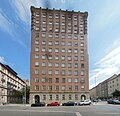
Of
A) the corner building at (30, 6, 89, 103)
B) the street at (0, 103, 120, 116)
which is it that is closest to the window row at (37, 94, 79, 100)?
the corner building at (30, 6, 89, 103)

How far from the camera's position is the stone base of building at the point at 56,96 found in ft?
310

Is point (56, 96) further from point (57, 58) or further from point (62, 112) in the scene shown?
point (62, 112)

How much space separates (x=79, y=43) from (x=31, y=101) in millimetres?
32424

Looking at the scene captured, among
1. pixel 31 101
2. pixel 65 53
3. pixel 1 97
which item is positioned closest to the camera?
pixel 1 97

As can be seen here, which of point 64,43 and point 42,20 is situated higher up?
point 42,20

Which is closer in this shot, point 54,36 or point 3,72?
point 3,72

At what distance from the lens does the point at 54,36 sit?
330ft

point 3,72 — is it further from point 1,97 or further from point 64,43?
point 64,43

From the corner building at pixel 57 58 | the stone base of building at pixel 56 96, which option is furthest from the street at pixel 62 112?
the corner building at pixel 57 58

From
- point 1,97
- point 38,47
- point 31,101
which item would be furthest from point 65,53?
point 1,97

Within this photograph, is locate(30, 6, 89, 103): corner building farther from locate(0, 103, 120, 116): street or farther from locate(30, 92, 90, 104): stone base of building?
locate(0, 103, 120, 116): street

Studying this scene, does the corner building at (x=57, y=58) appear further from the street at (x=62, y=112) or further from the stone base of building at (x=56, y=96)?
the street at (x=62, y=112)

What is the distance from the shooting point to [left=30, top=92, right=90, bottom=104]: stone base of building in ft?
310

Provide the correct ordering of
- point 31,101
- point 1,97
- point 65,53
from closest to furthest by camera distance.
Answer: point 1,97 < point 31,101 < point 65,53
